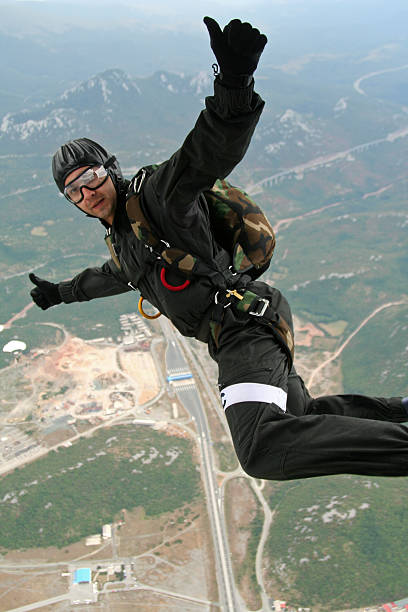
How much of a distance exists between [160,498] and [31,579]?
33.4 feet

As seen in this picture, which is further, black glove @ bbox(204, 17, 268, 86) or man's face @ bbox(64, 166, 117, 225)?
man's face @ bbox(64, 166, 117, 225)

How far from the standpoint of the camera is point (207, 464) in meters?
42.8

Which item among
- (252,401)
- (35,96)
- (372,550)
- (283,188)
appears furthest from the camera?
(35,96)

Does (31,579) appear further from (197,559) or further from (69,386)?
(69,386)

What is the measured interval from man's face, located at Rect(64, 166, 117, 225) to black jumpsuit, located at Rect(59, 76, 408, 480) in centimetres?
9

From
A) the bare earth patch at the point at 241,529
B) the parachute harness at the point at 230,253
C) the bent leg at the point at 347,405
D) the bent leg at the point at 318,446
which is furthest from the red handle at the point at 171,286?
the bare earth patch at the point at 241,529

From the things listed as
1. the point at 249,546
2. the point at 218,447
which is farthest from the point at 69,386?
the point at 249,546

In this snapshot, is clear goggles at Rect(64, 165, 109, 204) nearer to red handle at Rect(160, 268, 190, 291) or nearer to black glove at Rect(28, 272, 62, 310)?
red handle at Rect(160, 268, 190, 291)

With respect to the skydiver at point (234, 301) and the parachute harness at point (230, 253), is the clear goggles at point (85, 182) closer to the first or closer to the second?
the skydiver at point (234, 301)

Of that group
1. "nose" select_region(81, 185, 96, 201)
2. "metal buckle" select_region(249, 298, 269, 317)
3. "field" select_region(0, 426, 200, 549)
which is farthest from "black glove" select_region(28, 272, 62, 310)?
"field" select_region(0, 426, 200, 549)

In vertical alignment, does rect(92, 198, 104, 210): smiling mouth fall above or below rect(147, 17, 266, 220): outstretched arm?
below

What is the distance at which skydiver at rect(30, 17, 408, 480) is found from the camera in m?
2.84

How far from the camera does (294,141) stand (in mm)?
127562

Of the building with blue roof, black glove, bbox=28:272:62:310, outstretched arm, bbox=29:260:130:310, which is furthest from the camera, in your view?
the building with blue roof
